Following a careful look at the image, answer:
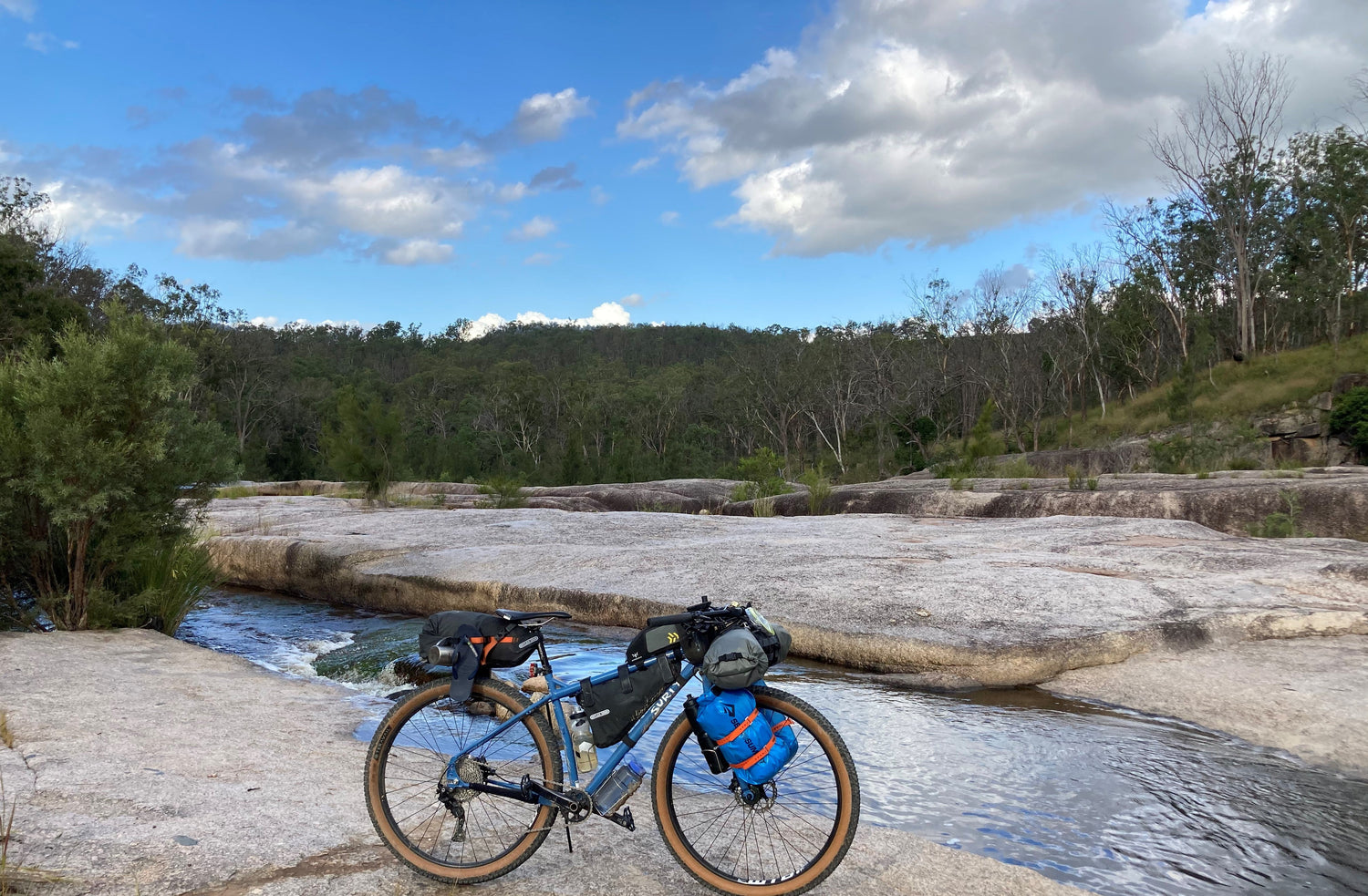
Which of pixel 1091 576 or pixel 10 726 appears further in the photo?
pixel 1091 576

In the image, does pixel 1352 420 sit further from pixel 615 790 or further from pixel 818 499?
pixel 615 790

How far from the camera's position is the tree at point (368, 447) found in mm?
18594

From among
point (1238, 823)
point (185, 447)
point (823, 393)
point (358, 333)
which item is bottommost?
point (1238, 823)

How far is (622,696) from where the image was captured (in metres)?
2.81

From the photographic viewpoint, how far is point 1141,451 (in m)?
23.6

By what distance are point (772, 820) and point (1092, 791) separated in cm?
176

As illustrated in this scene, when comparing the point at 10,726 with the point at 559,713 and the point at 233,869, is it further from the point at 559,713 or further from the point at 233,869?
the point at 559,713

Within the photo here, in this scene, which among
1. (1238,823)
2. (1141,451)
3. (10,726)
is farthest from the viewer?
(1141,451)

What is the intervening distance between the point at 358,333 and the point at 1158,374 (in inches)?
3727

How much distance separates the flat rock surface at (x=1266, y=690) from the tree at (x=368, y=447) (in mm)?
15883

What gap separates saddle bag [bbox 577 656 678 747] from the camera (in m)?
2.80

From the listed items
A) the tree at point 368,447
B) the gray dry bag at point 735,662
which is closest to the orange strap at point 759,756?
the gray dry bag at point 735,662

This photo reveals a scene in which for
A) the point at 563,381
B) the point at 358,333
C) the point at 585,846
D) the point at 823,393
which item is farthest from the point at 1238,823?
the point at 358,333

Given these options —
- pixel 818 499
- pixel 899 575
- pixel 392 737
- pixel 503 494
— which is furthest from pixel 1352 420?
pixel 392 737
